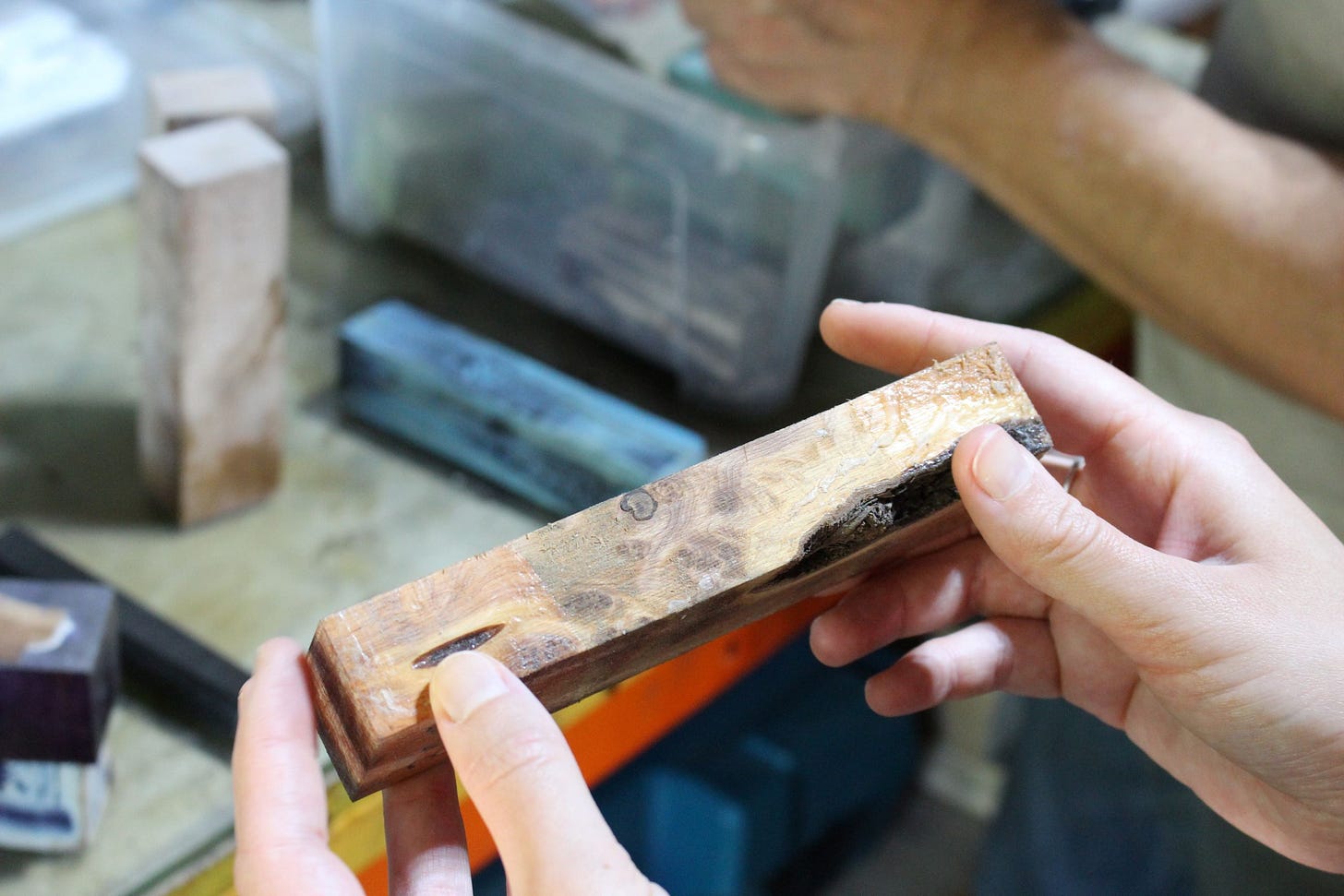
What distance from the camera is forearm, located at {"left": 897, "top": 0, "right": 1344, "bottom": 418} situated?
2.30ft

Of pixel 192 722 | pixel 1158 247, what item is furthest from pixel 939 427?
pixel 192 722

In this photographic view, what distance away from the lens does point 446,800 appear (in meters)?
0.51

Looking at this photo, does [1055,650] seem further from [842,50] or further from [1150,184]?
[842,50]

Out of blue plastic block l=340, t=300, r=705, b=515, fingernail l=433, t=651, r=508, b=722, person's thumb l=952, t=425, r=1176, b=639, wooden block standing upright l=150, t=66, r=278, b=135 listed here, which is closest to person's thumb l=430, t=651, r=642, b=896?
fingernail l=433, t=651, r=508, b=722

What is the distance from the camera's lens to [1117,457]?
59 centimetres

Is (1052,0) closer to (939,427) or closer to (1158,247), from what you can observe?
(1158,247)

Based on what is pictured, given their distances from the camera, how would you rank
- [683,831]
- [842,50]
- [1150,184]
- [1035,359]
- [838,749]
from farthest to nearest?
1. [838,749]
2. [683,831]
3. [842,50]
4. [1150,184]
5. [1035,359]

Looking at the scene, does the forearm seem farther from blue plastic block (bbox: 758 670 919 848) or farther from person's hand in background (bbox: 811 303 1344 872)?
blue plastic block (bbox: 758 670 919 848)

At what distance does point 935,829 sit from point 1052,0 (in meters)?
0.96

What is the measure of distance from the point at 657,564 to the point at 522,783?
0.10 m

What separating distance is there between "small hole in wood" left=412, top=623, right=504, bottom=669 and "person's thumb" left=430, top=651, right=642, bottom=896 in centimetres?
1

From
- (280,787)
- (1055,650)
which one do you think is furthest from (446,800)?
(1055,650)

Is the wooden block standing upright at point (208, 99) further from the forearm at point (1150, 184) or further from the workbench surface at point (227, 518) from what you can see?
the forearm at point (1150, 184)

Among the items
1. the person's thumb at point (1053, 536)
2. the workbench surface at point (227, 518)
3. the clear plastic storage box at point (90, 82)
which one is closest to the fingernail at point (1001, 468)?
the person's thumb at point (1053, 536)
